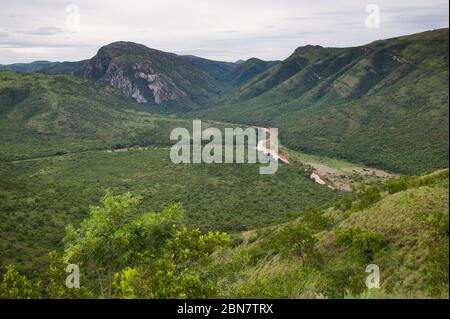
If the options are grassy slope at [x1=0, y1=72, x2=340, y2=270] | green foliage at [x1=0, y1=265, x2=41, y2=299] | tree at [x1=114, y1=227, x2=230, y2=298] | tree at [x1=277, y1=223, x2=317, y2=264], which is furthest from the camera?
grassy slope at [x1=0, y1=72, x2=340, y2=270]

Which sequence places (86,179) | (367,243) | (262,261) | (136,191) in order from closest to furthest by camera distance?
(367,243) < (262,261) < (136,191) < (86,179)

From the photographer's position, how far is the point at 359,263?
85.8ft

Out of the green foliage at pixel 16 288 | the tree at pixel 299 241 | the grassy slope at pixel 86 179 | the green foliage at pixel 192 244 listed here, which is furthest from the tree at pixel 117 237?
the grassy slope at pixel 86 179

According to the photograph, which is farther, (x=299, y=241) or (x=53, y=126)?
(x=53, y=126)

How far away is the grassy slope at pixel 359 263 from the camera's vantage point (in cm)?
1836

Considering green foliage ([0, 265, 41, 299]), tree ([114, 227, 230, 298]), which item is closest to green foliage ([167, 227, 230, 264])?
tree ([114, 227, 230, 298])

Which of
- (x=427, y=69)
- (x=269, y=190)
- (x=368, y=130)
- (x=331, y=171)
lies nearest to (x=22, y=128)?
(x=269, y=190)

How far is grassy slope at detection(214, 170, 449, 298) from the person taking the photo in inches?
723

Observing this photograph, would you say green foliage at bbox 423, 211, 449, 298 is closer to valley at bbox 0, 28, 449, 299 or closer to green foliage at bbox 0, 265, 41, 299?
valley at bbox 0, 28, 449, 299

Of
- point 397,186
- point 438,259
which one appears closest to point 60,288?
point 438,259

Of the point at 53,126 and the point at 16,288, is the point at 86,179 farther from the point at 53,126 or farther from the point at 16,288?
the point at 16,288
